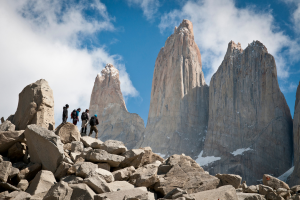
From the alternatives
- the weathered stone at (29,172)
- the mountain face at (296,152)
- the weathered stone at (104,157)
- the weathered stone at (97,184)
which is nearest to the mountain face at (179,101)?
the mountain face at (296,152)

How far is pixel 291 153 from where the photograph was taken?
212 feet

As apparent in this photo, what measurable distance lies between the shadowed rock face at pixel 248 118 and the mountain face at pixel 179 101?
18.4 ft

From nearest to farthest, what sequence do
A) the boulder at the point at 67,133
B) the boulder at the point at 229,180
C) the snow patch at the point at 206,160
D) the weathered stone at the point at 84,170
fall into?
the weathered stone at the point at 84,170
the boulder at the point at 229,180
the boulder at the point at 67,133
the snow patch at the point at 206,160

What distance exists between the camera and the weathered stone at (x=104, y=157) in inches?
510

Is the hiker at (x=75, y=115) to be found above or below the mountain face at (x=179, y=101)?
below

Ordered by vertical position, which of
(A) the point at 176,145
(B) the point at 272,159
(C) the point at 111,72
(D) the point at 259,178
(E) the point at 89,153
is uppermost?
(C) the point at 111,72

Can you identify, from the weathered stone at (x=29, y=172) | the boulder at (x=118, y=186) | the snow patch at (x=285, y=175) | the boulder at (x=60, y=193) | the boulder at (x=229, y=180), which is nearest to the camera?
the boulder at (x=60, y=193)

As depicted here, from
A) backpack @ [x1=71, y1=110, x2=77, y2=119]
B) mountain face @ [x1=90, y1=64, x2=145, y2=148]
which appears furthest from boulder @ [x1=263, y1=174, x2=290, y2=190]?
mountain face @ [x1=90, y1=64, x2=145, y2=148]

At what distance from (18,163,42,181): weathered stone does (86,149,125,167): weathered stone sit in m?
2.24

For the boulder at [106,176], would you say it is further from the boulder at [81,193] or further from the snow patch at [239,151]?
the snow patch at [239,151]

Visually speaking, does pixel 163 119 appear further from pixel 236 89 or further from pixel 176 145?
pixel 236 89

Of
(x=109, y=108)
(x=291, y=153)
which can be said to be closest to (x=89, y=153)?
(x=291, y=153)

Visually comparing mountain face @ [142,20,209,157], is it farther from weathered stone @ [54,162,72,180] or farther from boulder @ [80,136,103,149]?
weathered stone @ [54,162,72,180]

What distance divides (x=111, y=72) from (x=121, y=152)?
96.2 metres
